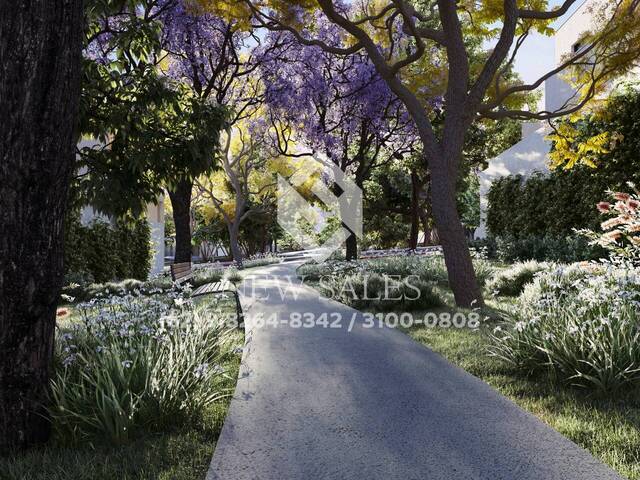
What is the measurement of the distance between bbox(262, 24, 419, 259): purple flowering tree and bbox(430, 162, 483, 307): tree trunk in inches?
342

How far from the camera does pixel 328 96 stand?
16.7 m

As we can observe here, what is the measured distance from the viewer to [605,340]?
4.27m

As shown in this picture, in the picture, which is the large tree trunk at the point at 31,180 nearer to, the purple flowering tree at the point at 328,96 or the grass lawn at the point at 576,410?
the grass lawn at the point at 576,410

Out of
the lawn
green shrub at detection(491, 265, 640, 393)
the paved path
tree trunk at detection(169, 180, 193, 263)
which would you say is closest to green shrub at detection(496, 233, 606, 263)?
green shrub at detection(491, 265, 640, 393)

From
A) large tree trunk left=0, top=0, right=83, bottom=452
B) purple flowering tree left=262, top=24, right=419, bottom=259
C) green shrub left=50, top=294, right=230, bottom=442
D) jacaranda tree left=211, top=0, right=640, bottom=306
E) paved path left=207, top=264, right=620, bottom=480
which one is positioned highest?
purple flowering tree left=262, top=24, right=419, bottom=259

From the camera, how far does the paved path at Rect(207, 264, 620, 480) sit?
2.94 m

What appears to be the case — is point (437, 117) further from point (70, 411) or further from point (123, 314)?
point (70, 411)

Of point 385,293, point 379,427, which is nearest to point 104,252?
point 385,293

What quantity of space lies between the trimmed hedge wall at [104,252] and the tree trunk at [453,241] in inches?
295

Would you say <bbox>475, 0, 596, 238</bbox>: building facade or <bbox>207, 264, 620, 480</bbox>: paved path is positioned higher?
<bbox>475, 0, 596, 238</bbox>: building facade

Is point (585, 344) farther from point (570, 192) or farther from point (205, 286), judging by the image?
point (570, 192)

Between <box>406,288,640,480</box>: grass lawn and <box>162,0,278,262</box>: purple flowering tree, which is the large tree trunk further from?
<box>162,0,278,262</box>: purple flowering tree

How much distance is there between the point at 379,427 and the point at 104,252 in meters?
13.7

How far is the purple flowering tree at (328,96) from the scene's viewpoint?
1628cm
